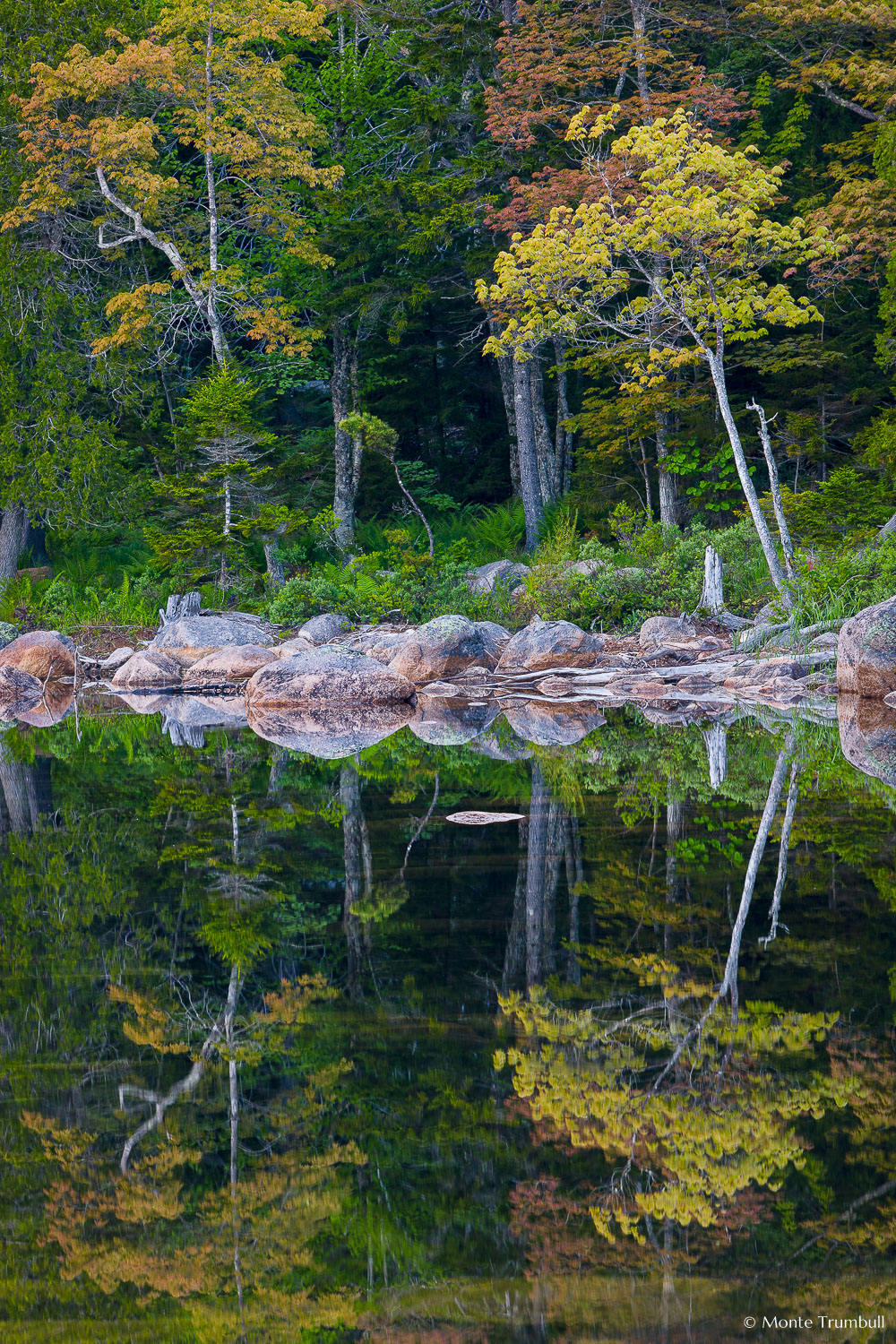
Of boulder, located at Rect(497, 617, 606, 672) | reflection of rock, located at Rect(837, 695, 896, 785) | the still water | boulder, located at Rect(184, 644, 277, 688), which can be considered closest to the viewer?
the still water

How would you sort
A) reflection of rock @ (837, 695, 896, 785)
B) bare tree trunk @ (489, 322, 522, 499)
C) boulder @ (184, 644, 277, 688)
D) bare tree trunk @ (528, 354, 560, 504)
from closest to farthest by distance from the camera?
reflection of rock @ (837, 695, 896, 785), boulder @ (184, 644, 277, 688), bare tree trunk @ (528, 354, 560, 504), bare tree trunk @ (489, 322, 522, 499)

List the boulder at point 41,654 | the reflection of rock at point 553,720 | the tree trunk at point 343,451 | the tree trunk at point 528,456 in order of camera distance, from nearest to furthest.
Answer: the reflection of rock at point 553,720
the boulder at point 41,654
the tree trunk at point 528,456
the tree trunk at point 343,451

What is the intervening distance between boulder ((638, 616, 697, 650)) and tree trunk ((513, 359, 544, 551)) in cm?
544

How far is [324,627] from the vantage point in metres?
16.7

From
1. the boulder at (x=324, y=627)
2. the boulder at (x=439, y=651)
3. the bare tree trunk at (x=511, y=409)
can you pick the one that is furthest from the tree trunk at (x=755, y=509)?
the bare tree trunk at (x=511, y=409)

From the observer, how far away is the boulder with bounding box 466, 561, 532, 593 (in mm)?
17438

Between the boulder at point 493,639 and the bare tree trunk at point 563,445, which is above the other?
the bare tree trunk at point 563,445

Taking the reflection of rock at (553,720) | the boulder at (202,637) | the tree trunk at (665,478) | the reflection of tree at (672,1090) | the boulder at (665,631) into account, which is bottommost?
the reflection of tree at (672,1090)

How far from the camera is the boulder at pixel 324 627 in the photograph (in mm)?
16441

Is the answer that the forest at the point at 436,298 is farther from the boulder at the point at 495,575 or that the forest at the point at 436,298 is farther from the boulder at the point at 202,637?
the boulder at the point at 202,637

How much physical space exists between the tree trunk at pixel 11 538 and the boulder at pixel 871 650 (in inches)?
653

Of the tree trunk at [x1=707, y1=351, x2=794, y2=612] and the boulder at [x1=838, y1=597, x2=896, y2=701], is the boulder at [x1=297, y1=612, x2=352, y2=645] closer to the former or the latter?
the tree trunk at [x1=707, y1=351, x2=794, y2=612]

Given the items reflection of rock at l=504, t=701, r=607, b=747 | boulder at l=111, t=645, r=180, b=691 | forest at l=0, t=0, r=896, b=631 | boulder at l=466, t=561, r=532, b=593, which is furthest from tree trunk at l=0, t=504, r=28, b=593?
reflection of rock at l=504, t=701, r=607, b=747

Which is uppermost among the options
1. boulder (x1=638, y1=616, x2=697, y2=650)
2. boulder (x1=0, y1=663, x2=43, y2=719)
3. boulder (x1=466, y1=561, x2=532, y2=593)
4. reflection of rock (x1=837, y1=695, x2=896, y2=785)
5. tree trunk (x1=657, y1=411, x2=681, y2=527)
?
tree trunk (x1=657, y1=411, x2=681, y2=527)
